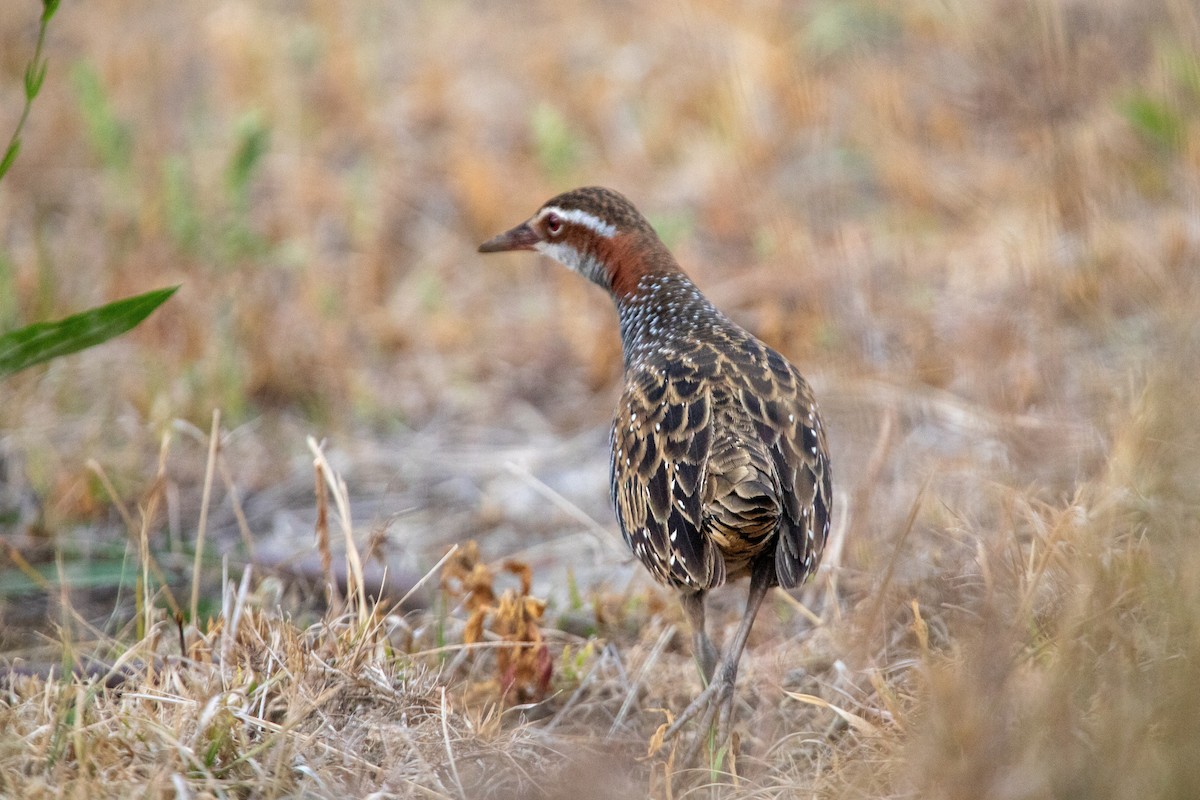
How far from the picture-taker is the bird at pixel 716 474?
3.40 meters

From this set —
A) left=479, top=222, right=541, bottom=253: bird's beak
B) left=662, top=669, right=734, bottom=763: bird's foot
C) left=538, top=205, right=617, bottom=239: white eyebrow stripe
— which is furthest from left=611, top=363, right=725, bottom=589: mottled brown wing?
left=479, top=222, right=541, bottom=253: bird's beak

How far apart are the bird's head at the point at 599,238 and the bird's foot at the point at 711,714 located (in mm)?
1619

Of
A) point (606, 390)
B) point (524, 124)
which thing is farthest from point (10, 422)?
point (524, 124)

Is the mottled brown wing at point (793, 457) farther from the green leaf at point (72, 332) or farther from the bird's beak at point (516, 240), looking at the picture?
the green leaf at point (72, 332)

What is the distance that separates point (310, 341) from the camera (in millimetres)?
6160

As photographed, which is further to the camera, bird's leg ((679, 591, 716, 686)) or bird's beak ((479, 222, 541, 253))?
bird's beak ((479, 222, 541, 253))

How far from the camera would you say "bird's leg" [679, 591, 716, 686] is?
3707 mm

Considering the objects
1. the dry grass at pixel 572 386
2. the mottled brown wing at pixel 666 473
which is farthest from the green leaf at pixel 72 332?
the mottled brown wing at pixel 666 473

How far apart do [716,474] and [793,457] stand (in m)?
0.27

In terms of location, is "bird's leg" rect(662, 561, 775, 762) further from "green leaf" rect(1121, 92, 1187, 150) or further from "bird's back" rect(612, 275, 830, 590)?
"green leaf" rect(1121, 92, 1187, 150)

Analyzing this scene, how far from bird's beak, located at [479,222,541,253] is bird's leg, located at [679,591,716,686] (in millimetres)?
1811

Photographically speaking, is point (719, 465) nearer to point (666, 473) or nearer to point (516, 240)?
point (666, 473)

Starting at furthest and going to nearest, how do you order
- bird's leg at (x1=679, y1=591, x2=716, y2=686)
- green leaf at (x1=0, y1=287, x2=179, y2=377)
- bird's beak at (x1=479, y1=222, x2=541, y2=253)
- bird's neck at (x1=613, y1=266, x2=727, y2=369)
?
bird's beak at (x1=479, y1=222, x2=541, y2=253) < bird's neck at (x1=613, y1=266, x2=727, y2=369) < bird's leg at (x1=679, y1=591, x2=716, y2=686) < green leaf at (x1=0, y1=287, x2=179, y2=377)

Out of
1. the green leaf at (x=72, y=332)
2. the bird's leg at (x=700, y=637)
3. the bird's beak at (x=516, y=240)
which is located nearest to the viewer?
the green leaf at (x=72, y=332)
